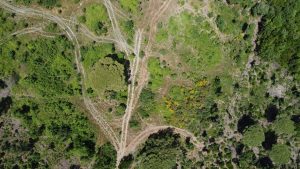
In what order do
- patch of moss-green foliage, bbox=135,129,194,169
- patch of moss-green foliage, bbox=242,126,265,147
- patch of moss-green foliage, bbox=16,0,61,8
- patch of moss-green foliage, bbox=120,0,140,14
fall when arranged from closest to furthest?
patch of moss-green foliage, bbox=242,126,265,147
patch of moss-green foliage, bbox=135,129,194,169
patch of moss-green foliage, bbox=120,0,140,14
patch of moss-green foliage, bbox=16,0,61,8

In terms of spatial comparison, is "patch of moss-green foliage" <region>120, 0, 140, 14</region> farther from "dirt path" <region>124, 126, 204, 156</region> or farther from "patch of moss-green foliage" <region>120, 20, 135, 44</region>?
"dirt path" <region>124, 126, 204, 156</region>

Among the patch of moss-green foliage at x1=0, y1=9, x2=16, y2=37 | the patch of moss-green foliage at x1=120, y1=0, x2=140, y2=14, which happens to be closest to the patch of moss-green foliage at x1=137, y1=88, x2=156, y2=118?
the patch of moss-green foliage at x1=120, y1=0, x2=140, y2=14

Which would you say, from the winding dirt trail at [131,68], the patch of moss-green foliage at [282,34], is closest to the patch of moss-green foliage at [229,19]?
the patch of moss-green foliage at [282,34]

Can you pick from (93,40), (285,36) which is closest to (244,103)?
(285,36)

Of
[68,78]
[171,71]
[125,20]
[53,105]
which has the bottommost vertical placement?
[53,105]

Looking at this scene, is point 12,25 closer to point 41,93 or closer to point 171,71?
point 41,93

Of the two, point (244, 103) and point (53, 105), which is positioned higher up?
point (244, 103)
